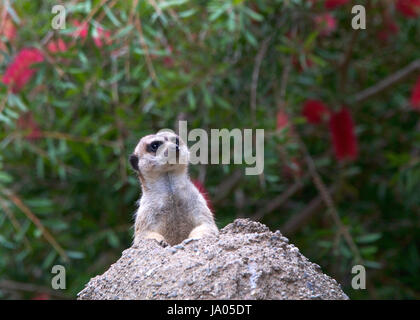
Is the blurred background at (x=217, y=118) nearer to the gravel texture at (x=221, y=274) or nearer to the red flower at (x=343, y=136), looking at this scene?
the red flower at (x=343, y=136)

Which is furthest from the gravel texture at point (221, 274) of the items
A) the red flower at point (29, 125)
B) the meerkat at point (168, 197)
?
the red flower at point (29, 125)

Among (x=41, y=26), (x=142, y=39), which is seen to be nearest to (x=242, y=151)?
(x=142, y=39)

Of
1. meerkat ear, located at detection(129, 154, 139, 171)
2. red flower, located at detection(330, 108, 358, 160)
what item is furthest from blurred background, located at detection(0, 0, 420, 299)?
meerkat ear, located at detection(129, 154, 139, 171)

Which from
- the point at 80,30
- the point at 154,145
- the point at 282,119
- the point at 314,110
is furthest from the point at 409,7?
the point at 154,145

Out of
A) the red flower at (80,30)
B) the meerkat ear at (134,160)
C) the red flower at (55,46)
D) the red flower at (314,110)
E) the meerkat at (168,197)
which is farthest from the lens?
the red flower at (314,110)
